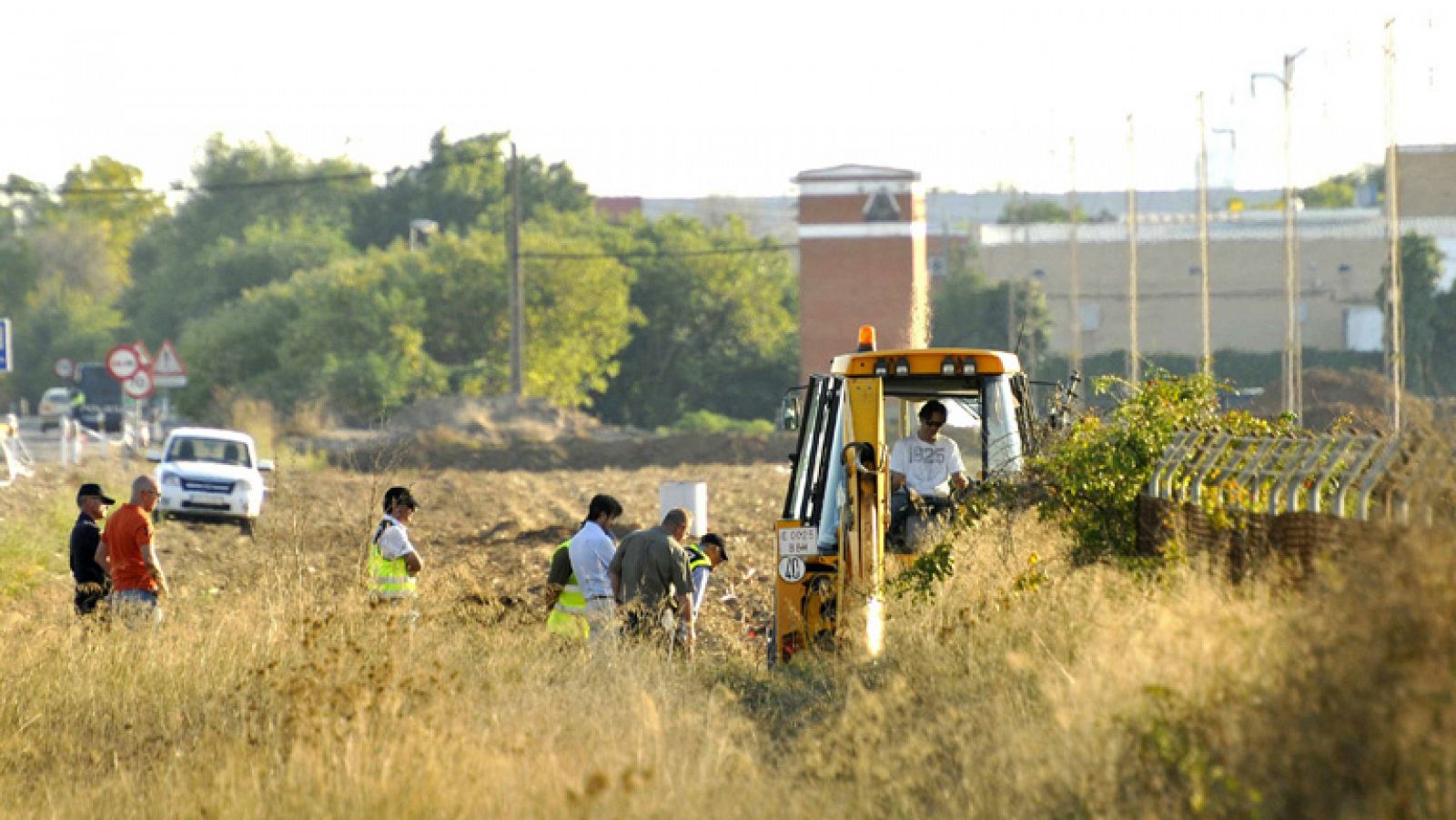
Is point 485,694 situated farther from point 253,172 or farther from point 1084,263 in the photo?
point 253,172

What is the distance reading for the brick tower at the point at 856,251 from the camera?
2672 inches

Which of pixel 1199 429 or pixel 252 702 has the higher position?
pixel 1199 429

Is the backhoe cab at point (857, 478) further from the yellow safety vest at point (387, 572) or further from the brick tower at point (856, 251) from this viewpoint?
the brick tower at point (856, 251)

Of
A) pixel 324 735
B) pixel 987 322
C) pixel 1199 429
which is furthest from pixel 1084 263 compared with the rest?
pixel 324 735

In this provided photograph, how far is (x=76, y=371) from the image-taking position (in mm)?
101625

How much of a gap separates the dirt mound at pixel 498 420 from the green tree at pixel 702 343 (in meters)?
17.2

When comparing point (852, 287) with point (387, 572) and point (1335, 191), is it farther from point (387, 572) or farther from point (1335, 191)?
point (1335, 191)

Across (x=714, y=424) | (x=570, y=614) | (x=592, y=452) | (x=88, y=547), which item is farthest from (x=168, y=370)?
(x=714, y=424)

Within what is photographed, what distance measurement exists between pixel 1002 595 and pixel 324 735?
4.58m

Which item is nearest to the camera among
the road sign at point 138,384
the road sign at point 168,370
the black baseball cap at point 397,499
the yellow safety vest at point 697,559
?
the black baseball cap at point 397,499

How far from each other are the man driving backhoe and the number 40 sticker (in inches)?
31.5

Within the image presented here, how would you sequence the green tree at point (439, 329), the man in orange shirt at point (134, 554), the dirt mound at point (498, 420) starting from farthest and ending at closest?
the green tree at point (439, 329)
the dirt mound at point (498, 420)
the man in orange shirt at point (134, 554)

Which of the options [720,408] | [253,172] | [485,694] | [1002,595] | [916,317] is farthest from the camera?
[253,172]

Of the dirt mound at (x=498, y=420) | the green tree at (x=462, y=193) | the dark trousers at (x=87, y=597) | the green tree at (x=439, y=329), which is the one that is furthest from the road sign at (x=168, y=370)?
the green tree at (x=462, y=193)
